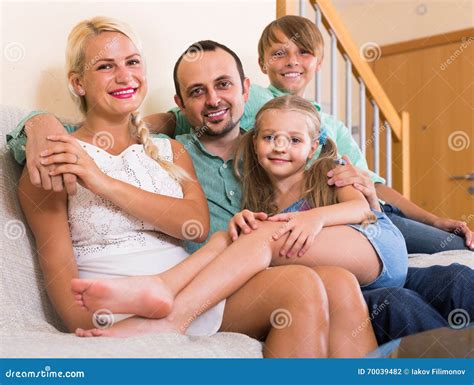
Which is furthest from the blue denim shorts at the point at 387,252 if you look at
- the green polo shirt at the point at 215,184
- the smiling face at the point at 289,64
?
the smiling face at the point at 289,64

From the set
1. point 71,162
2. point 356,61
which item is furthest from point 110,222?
point 356,61

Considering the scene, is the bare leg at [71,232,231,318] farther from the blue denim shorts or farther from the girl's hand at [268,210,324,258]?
the blue denim shorts

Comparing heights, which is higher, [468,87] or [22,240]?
[468,87]

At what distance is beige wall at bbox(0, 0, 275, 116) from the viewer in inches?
57.2

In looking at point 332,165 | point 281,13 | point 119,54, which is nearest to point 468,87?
point 281,13

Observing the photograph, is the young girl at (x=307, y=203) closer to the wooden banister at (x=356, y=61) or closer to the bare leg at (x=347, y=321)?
the bare leg at (x=347, y=321)

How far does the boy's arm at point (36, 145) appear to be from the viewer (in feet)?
3.49

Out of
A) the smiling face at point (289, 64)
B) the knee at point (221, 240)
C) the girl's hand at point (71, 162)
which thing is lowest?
the knee at point (221, 240)

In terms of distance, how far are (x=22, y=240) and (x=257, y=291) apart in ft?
1.43

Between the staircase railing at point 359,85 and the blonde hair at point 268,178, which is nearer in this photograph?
the blonde hair at point 268,178

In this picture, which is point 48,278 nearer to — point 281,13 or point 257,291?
point 257,291

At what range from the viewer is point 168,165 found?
129 centimetres

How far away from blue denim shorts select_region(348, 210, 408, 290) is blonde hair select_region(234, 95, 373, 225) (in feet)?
0.39

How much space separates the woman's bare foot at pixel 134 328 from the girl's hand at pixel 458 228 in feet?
3.22
